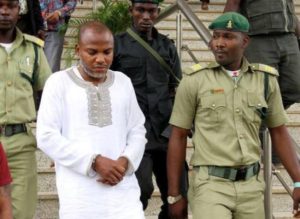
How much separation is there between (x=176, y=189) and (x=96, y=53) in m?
0.91

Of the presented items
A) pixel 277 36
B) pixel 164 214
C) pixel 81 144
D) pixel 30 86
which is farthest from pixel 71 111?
pixel 277 36

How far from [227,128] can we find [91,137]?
2.57 ft

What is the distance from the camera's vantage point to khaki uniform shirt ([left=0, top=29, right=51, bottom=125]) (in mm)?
3713

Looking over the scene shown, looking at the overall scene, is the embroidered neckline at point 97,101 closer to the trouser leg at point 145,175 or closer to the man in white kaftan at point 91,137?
the man in white kaftan at point 91,137

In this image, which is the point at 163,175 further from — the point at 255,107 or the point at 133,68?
the point at 255,107

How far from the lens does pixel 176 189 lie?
3.76 metres

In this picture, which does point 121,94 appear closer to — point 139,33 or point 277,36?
point 139,33

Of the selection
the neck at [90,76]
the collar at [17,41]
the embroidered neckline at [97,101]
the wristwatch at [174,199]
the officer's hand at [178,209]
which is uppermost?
the collar at [17,41]

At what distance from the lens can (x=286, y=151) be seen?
3857 mm

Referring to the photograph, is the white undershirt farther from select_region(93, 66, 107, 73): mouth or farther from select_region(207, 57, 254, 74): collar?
select_region(207, 57, 254, 74): collar

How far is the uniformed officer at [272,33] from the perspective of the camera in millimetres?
4520

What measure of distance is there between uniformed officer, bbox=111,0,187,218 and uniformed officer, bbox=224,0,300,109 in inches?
26.7

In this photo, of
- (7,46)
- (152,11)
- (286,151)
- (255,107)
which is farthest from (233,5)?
(7,46)

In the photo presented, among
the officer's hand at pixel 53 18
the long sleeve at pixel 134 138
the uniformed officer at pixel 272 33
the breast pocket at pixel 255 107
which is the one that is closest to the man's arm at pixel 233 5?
the uniformed officer at pixel 272 33
